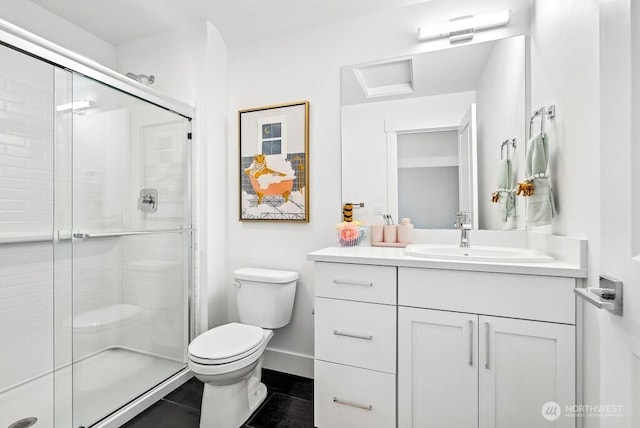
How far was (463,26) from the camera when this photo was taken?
1.69 m

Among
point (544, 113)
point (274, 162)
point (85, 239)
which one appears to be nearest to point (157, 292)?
point (85, 239)

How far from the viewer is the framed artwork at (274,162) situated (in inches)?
81.0

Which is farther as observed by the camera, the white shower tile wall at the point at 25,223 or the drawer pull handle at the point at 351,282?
the white shower tile wall at the point at 25,223

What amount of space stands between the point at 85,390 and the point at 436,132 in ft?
7.44

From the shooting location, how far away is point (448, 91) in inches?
68.6

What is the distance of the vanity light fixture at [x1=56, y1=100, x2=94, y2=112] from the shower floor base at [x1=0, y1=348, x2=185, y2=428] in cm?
123

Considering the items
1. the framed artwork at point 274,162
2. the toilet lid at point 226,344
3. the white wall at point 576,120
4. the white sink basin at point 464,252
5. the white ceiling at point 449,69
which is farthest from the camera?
the framed artwork at point 274,162

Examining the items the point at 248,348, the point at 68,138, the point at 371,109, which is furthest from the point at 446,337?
the point at 68,138

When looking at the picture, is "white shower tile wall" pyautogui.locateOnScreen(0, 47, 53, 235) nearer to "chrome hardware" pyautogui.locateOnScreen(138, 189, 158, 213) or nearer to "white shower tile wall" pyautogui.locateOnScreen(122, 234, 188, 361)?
"chrome hardware" pyautogui.locateOnScreen(138, 189, 158, 213)

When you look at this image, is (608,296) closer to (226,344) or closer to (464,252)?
(464,252)

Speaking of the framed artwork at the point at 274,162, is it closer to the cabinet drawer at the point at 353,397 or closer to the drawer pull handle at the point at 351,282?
the drawer pull handle at the point at 351,282

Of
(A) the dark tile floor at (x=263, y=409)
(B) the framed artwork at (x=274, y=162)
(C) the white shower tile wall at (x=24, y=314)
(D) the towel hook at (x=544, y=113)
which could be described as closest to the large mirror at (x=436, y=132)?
(D) the towel hook at (x=544, y=113)

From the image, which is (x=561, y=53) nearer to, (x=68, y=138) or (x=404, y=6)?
(x=404, y=6)

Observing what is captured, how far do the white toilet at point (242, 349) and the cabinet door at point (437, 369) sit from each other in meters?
0.76
